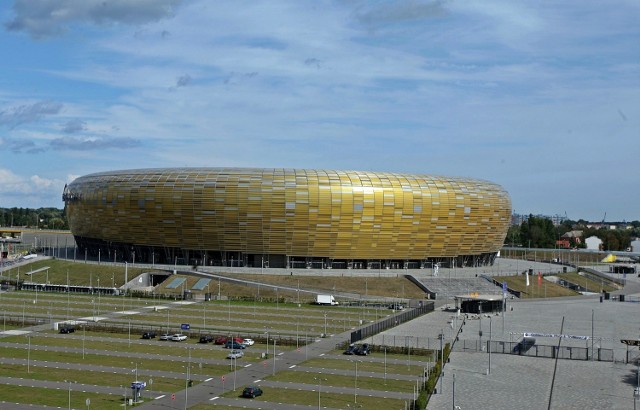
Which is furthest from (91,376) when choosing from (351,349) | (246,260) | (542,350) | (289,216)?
(246,260)

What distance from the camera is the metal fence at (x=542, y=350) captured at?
65750mm

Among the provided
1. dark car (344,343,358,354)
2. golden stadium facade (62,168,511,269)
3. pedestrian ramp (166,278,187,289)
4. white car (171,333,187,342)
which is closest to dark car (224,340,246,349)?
white car (171,333,187,342)

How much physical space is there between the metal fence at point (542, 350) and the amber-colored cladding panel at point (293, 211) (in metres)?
55.9

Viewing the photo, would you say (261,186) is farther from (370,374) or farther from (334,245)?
(370,374)

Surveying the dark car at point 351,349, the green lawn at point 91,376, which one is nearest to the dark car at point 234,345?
the dark car at point 351,349

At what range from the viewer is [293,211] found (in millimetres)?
123812

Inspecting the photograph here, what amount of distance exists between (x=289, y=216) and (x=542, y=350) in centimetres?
6165

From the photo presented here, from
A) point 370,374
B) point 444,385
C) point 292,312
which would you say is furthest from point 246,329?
point 444,385

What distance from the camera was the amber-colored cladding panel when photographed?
124 metres

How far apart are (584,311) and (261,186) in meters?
51.6

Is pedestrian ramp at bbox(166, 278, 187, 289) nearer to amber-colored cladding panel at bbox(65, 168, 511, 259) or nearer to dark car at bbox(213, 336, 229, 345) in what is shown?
amber-colored cladding panel at bbox(65, 168, 511, 259)

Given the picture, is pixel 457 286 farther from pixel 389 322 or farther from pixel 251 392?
pixel 251 392

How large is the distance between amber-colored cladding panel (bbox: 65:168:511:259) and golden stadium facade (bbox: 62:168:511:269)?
164 millimetres

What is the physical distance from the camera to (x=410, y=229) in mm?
129500
